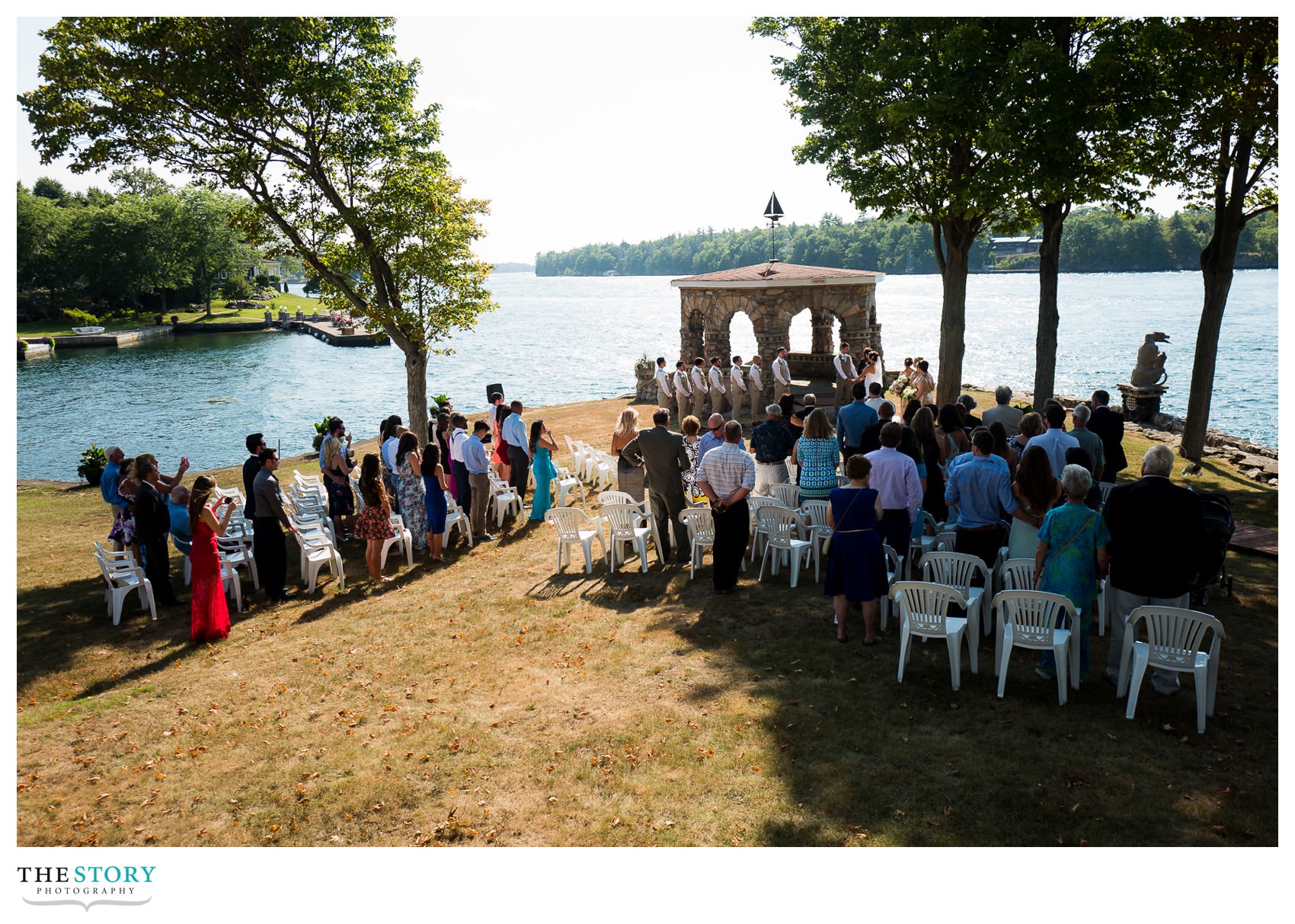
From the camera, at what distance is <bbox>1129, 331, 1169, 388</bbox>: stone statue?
63.6ft

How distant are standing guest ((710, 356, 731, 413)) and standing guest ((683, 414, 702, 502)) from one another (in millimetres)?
7940

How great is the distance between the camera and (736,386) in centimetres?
1964

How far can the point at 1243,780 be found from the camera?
519cm

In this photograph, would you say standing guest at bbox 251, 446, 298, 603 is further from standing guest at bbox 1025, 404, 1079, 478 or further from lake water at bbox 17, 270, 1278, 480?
lake water at bbox 17, 270, 1278, 480

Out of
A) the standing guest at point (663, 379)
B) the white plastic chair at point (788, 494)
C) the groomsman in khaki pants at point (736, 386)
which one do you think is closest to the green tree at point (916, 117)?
the groomsman in khaki pants at point (736, 386)

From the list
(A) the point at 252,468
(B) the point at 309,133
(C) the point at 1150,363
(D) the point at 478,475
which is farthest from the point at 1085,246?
(A) the point at 252,468

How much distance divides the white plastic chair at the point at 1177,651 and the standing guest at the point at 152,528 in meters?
9.37

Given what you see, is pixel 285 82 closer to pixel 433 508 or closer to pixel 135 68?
pixel 135 68

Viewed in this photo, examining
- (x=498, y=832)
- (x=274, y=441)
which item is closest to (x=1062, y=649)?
(x=498, y=832)

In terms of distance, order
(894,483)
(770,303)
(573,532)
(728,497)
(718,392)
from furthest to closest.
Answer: (770,303), (718,392), (573,532), (728,497), (894,483)

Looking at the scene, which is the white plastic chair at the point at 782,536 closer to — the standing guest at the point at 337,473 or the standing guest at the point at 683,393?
the standing guest at the point at 337,473

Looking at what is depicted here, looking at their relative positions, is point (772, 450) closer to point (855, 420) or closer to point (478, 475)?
point (855, 420)

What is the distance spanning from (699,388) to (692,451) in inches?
344

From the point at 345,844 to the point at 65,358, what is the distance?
70.2 meters
